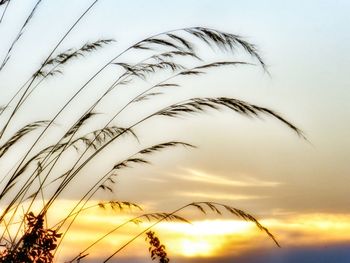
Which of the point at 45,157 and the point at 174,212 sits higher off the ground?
the point at 45,157

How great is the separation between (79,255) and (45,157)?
0.64 metres

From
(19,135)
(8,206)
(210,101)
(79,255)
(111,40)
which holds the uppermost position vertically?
(111,40)

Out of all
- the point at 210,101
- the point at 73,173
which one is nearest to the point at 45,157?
the point at 73,173

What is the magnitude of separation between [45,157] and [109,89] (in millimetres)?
577

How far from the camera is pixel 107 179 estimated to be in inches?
155

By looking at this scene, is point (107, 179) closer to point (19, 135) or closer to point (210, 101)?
point (19, 135)

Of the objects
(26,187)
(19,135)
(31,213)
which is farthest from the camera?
(19,135)

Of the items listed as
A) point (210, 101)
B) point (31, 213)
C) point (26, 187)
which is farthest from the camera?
point (26, 187)

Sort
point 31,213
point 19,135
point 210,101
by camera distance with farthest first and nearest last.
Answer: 1. point 19,135
2. point 31,213
3. point 210,101

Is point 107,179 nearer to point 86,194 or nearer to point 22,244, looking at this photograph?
point 86,194

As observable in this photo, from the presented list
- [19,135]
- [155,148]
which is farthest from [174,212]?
[19,135]

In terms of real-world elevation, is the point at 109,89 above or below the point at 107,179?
above

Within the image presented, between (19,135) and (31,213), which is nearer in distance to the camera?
(31,213)

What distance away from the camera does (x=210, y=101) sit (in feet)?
10.3
